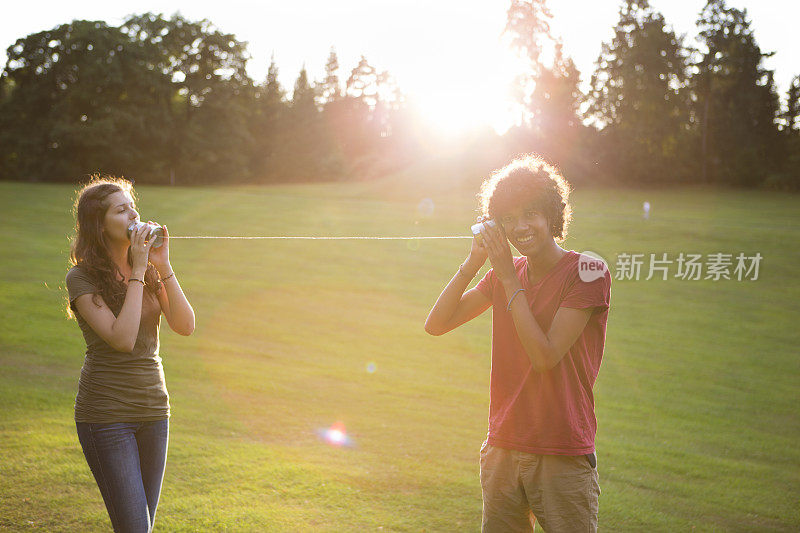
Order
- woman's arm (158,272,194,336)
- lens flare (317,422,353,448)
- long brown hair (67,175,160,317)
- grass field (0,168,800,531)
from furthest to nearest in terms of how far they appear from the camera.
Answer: lens flare (317,422,353,448), grass field (0,168,800,531), woman's arm (158,272,194,336), long brown hair (67,175,160,317)

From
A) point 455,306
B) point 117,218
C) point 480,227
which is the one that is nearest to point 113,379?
point 117,218

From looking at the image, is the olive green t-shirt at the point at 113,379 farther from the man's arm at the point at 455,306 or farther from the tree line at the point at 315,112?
the tree line at the point at 315,112

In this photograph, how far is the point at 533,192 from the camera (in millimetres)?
2613

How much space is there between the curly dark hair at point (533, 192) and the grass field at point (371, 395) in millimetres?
3136

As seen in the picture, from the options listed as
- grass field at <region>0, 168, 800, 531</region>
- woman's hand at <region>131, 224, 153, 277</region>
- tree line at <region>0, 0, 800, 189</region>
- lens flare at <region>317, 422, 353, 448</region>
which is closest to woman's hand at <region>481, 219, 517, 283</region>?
woman's hand at <region>131, 224, 153, 277</region>

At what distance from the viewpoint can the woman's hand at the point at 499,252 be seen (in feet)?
8.39

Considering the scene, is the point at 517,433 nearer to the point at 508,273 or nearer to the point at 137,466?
the point at 508,273

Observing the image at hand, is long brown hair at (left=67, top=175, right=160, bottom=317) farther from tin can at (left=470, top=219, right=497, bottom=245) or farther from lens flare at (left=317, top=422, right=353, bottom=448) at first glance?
lens flare at (left=317, top=422, right=353, bottom=448)

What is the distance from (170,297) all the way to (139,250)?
13.5 inches

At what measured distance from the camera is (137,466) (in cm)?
290

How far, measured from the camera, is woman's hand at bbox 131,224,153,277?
2.88 m

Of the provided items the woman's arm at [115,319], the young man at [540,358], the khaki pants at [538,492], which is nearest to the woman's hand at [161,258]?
the woman's arm at [115,319]

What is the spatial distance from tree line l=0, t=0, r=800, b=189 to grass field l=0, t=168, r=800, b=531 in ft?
70.3

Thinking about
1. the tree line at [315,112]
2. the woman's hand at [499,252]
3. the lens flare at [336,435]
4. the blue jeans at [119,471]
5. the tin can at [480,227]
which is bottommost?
the lens flare at [336,435]
